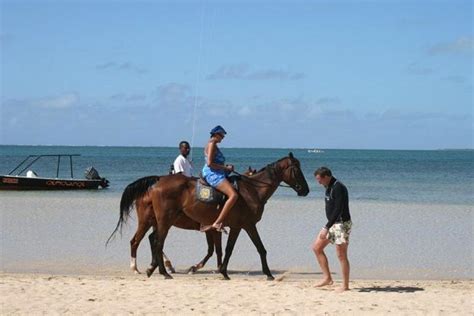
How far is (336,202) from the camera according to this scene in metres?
10.1

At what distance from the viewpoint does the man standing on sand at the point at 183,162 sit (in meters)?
13.1

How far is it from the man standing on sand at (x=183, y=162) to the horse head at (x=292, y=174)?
1.77 m

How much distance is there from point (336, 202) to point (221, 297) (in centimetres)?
192

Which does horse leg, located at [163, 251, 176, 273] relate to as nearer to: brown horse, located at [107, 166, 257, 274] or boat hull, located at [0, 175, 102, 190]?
brown horse, located at [107, 166, 257, 274]

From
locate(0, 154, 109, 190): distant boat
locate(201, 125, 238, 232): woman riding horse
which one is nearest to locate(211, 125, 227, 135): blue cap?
locate(201, 125, 238, 232): woman riding horse

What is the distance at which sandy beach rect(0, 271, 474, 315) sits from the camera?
9.05m

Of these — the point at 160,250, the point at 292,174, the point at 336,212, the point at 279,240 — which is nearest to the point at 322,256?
the point at 336,212

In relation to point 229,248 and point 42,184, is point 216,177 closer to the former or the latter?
point 229,248

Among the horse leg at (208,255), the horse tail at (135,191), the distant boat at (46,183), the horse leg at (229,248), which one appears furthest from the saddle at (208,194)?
the distant boat at (46,183)

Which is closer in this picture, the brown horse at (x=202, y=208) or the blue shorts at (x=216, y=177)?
the blue shorts at (x=216, y=177)

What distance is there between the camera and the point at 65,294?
9.83 meters

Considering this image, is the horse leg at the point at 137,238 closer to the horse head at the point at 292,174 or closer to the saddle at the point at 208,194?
the saddle at the point at 208,194

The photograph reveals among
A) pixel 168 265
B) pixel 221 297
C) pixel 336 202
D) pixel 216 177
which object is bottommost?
pixel 168 265

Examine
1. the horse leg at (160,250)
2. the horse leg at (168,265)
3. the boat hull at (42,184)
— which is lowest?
the boat hull at (42,184)
